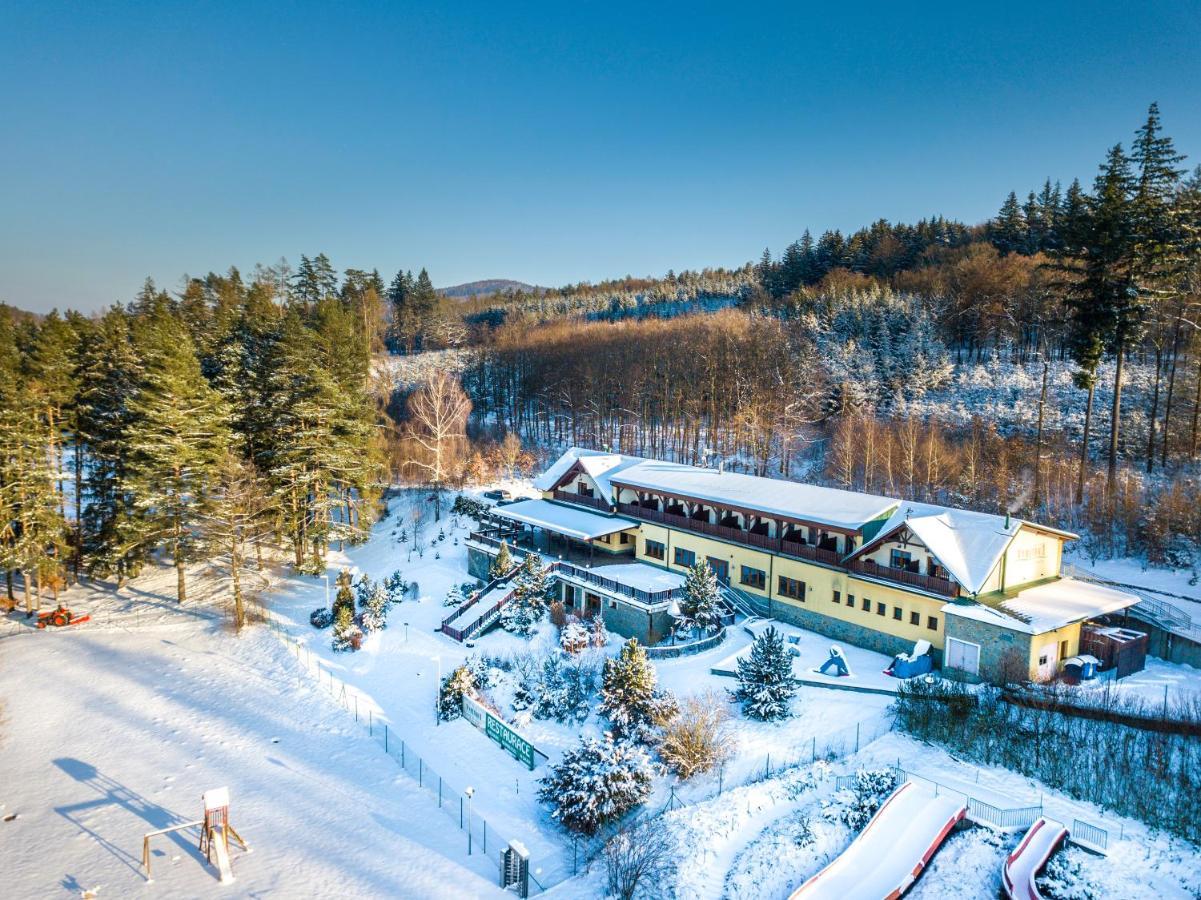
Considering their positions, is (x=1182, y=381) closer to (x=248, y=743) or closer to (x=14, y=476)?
(x=248, y=743)

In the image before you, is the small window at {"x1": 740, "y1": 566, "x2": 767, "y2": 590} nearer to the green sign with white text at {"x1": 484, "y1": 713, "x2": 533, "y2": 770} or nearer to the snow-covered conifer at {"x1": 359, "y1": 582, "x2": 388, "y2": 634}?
the green sign with white text at {"x1": 484, "y1": 713, "x2": 533, "y2": 770}

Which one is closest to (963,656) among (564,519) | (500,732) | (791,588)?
(791,588)

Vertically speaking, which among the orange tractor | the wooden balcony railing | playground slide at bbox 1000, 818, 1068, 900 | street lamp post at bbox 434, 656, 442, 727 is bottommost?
the orange tractor

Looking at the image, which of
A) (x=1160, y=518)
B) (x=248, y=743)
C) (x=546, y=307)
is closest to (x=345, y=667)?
(x=248, y=743)

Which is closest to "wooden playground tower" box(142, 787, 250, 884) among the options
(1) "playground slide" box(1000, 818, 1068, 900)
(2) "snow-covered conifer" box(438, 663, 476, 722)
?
(2) "snow-covered conifer" box(438, 663, 476, 722)

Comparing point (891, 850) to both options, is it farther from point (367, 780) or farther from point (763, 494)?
point (763, 494)

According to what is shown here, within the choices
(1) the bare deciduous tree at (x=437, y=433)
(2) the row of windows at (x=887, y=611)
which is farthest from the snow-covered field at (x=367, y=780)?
(1) the bare deciduous tree at (x=437, y=433)
